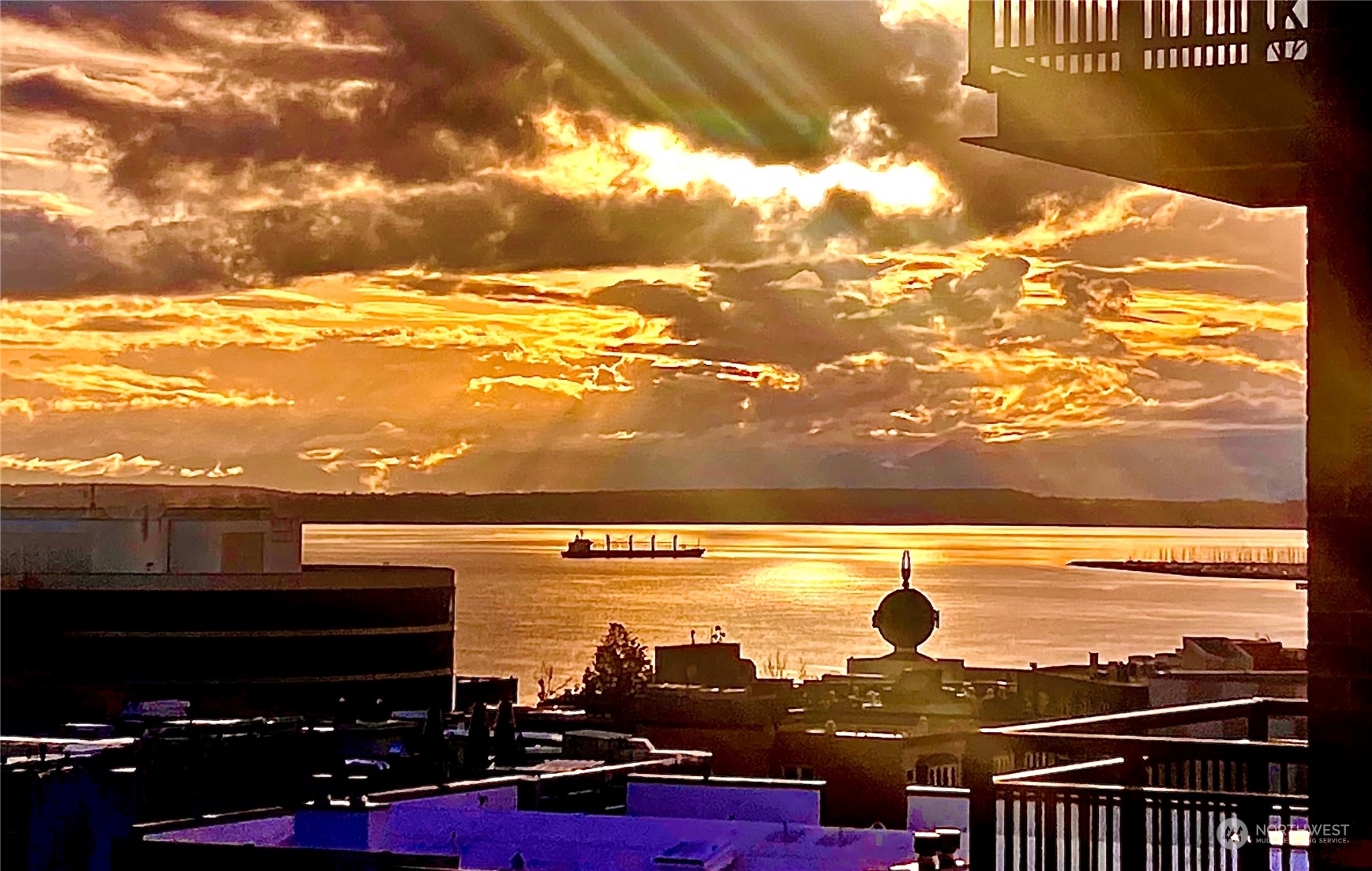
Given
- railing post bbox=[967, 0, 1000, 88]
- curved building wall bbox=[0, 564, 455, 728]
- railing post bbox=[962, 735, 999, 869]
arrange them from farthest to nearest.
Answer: curved building wall bbox=[0, 564, 455, 728], railing post bbox=[962, 735, 999, 869], railing post bbox=[967, 0, 1000, 88]

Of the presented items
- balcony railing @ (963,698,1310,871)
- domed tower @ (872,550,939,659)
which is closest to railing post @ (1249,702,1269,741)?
balcony railing @ (963,698,1310,871)

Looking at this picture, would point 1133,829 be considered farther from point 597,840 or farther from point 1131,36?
point 597,840

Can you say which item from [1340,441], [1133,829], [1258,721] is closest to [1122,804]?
[1133,829]

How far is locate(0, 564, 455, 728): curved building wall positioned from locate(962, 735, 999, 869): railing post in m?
53.4

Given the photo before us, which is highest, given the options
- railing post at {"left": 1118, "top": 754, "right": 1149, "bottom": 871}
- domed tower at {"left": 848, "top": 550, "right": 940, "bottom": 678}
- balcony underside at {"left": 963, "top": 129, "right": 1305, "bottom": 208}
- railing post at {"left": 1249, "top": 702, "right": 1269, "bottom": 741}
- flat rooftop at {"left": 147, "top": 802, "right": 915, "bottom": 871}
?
balcony underside at {"left": 963, "top": 129, "right": 1305, "bottom": 208}

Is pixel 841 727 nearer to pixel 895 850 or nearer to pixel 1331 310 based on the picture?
pixel 895 850

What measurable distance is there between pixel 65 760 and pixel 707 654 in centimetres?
3759

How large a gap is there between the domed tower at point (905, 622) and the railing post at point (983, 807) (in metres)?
23.3

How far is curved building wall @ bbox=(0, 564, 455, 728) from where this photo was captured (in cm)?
6044

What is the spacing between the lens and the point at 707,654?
52.5 meters

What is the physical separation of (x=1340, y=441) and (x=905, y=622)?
27.2 metres

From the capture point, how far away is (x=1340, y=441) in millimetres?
6332

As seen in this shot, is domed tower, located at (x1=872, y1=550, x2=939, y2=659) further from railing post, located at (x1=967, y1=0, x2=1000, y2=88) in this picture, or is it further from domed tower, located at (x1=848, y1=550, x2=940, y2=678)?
railing post, located at (x1=967, y1=0, x2=1000, y2=88)

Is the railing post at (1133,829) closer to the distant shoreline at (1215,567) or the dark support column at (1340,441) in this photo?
the dark support column at (1340,441)
